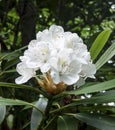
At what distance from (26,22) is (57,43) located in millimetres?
1161

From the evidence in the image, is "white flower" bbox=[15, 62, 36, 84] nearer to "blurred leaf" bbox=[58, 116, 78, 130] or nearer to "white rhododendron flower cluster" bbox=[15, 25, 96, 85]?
"white rhododendron flower cluster" bbox=[15, 25, 96, 85]

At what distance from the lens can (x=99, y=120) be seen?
3.10 feet

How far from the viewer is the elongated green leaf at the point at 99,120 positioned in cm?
92

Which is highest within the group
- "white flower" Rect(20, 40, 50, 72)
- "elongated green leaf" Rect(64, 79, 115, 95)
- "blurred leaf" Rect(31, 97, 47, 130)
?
"white flower" Rect(20, 40, 50, 72)

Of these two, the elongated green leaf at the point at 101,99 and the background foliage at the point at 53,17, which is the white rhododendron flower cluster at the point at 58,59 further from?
the background foliage at the point at 53,17

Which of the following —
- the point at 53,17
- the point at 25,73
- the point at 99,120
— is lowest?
the point at 99,120

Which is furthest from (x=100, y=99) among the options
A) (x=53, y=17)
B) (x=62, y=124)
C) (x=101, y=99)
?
(x=53, y=17)

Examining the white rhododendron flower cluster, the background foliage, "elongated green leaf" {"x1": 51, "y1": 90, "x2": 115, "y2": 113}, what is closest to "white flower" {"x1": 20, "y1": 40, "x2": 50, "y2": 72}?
the white rhododendron flower cluster

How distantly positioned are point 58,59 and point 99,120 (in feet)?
0.58

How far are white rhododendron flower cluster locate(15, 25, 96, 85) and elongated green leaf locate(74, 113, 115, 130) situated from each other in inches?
3.4

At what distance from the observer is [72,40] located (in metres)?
0.96

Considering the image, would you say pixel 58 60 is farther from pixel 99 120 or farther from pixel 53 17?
pixel 53 17

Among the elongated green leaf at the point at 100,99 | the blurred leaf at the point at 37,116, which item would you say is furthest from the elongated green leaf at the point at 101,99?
the blurred leaf at the point at 37,116

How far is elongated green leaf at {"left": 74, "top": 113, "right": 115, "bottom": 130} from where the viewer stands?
0.92 meters
